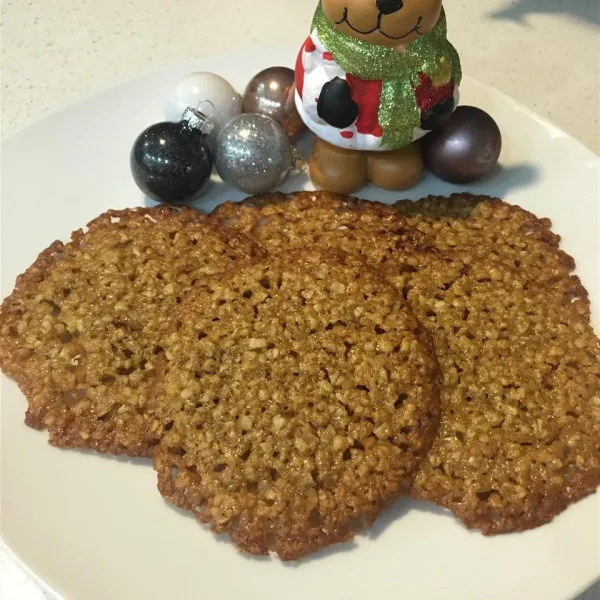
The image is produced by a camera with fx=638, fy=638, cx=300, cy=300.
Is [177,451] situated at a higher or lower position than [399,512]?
higher

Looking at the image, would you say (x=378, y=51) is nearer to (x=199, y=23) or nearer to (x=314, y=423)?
(x=314, y=423)

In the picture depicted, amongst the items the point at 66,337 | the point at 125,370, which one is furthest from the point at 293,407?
the point at 66,337

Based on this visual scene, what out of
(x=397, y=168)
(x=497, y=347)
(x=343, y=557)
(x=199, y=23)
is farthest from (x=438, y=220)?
(x=199, y=23)

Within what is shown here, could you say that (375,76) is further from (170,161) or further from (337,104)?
(170,161)

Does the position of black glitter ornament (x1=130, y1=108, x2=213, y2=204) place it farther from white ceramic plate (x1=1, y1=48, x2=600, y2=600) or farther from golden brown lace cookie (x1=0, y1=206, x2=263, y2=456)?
white ceramic plate (x1=1, y1=48, x2=600, y2=600)

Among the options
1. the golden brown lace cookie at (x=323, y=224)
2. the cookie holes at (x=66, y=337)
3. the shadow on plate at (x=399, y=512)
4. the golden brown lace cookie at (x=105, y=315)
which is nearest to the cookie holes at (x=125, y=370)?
the golden brown lace cookie at (x=105, y=315)

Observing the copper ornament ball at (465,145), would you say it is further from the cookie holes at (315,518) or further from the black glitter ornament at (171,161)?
the cookie holes at (315,518)
